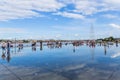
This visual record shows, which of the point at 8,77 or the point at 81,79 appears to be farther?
the point at 8,77

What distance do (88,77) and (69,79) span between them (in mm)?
1958

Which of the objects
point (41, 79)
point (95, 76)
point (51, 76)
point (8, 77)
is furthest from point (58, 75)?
point (8, 77)

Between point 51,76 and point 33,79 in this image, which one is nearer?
point 33,79

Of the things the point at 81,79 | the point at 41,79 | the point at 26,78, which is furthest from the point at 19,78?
the point at 81,79

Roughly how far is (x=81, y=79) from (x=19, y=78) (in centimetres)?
579

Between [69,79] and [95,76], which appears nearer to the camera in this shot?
[69,79]

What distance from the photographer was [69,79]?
60.9 ft

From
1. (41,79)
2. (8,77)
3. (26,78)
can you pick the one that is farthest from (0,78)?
(41,79)

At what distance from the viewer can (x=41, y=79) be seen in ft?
61.0

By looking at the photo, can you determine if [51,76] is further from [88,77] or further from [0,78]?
[0,78]

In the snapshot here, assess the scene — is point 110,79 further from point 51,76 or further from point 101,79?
point 51,76

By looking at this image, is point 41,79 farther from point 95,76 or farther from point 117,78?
point 117,78

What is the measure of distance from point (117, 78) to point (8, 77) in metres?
10.3

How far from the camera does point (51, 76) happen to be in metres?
19.9
